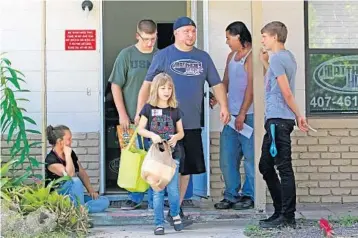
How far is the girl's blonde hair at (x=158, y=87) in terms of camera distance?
5809 millimetres

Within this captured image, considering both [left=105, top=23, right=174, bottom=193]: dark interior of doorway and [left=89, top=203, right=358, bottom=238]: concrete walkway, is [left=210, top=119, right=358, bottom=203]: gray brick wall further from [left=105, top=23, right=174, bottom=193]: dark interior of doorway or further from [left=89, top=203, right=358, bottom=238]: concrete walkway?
[left=105, top=23, right=174, bottom=193]: dark interior of doorway

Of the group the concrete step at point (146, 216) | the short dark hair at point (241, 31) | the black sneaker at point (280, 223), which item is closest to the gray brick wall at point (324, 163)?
the concrete step at point (146, 216)

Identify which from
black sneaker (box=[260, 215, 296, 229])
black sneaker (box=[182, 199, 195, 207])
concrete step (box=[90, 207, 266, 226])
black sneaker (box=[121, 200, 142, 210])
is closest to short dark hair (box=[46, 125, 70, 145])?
concrete step (box=[90, 207, 266, 226])

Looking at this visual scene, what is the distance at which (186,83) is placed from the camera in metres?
6.17

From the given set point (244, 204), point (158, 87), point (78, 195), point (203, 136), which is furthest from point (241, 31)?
point (78, 195)

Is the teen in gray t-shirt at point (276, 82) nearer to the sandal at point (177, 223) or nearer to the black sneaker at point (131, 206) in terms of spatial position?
the sandal at point (177, 223)

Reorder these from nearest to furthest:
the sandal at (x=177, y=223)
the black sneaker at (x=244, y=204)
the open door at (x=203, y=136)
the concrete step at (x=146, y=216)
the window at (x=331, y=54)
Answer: the sandal at (x=177, y=223)
the concrete step at (x=146, y=216)
the black sneaker at (x=244, y=204)
the open door at (x=203, y=136)
the window at (x=331, y=54)

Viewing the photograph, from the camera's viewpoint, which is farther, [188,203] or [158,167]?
[188,203]

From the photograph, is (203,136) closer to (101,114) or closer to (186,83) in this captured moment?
(101,114)

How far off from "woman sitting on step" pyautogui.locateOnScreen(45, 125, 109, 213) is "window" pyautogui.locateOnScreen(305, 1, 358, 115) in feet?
8.87

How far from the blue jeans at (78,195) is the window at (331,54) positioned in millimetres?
2656

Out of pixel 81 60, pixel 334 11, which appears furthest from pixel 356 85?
pixel 81 60

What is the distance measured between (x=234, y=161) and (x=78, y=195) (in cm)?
167

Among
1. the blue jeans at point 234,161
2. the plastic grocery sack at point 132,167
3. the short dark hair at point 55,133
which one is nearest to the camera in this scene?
the plastic grocery sack at point 132,167
